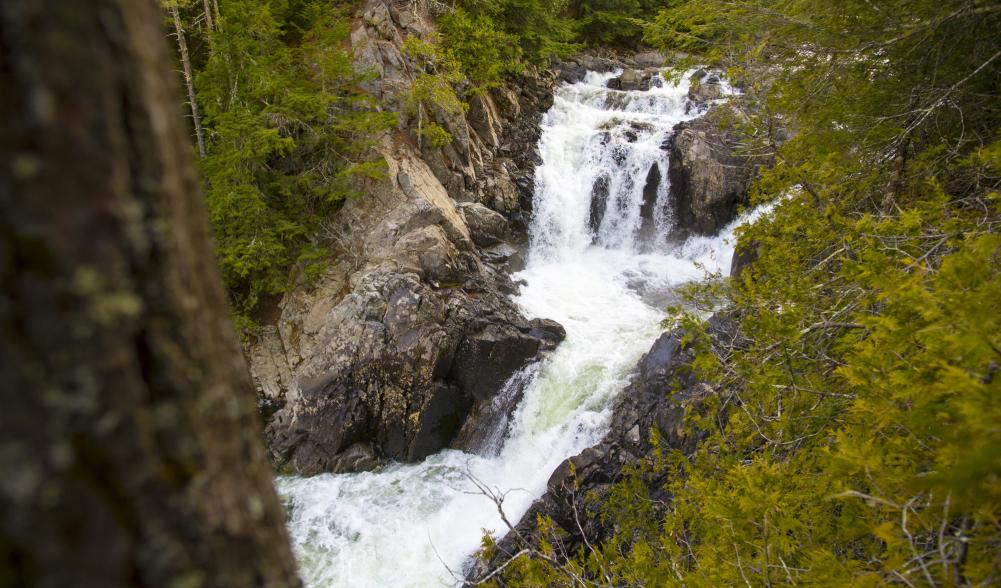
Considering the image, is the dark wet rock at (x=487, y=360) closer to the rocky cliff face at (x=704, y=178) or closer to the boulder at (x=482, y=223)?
the boulder at (x=482, y=223)

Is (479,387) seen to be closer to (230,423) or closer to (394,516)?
(394,516)

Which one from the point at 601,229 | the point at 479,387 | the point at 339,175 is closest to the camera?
the point at 479,387

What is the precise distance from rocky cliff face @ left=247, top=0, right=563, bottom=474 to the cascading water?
1.96 feet

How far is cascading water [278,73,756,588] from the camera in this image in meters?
8.24

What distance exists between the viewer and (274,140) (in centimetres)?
1032

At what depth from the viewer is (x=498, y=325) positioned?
1070cm

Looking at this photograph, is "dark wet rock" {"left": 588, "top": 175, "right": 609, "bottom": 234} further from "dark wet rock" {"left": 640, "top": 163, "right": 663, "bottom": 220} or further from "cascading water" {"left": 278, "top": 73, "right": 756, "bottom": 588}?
"dark wet rock" {"left": 640, "top": 163, "right": 663, "bottom": 220}

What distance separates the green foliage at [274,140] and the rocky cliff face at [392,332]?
27.7 inches

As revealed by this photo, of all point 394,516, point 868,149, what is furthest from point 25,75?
point 394,516

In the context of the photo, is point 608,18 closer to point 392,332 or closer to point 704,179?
point 704,179

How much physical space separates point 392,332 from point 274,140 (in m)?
4.70

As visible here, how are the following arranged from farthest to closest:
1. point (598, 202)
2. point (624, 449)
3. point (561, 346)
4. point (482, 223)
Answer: point (598, 202) → point (482, 223) → point (561, 346) → point (624, 449)

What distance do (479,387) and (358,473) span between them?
283 centimetres

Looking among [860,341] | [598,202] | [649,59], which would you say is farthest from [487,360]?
[649,59]
